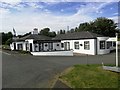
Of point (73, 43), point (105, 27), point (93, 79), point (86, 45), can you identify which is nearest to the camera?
point (93, 79)

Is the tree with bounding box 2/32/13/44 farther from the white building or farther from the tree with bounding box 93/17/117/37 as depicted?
the white building

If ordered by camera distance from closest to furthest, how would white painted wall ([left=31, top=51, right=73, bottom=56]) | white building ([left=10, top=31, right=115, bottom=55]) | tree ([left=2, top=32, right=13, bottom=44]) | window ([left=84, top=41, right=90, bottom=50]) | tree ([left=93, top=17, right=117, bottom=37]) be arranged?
white painted wall ([left=31, top=51, right=73, bottom=56]), white building ([left=10, top=31, right=115, bottom=55]), window ([left=84, top=41, right=90, bottom=50]), tree ([left=93, top=17, right=117, bottom=37]), tree ([left=2, top=32, right=13, bottom=44])

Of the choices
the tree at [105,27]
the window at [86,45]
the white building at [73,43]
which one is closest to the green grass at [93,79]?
the white building at [73,43]

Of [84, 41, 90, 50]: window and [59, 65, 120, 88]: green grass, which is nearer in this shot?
[59, 65, 120, 88]: green grass

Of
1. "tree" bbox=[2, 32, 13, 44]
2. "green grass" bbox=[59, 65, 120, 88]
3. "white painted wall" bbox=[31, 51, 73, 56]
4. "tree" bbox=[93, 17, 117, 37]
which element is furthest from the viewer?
"tree" bbox=[2, 32, 13, 44]

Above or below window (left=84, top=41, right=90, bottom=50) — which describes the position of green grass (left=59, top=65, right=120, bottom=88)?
below

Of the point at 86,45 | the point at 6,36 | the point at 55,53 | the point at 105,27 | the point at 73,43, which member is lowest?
the point at 55,53

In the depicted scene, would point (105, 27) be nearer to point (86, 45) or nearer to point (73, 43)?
point (73, 43)

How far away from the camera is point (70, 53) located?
32.8 meters

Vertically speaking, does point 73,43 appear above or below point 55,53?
above

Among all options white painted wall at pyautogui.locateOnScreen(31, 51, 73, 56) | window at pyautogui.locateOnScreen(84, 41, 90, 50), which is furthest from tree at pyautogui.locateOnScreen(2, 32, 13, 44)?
white painted wall at pyautogui.locateOnScreen(31, 51, 73, 56)

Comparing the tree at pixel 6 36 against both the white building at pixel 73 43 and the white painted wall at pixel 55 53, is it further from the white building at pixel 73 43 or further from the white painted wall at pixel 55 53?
the white painted wall at pixel 55 53

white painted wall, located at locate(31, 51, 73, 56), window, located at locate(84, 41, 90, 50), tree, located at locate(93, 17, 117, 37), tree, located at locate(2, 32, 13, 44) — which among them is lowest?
white painted wall, located at locate(31, 51, 73, 56)

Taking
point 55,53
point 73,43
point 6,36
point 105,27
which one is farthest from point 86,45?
point 6,36
